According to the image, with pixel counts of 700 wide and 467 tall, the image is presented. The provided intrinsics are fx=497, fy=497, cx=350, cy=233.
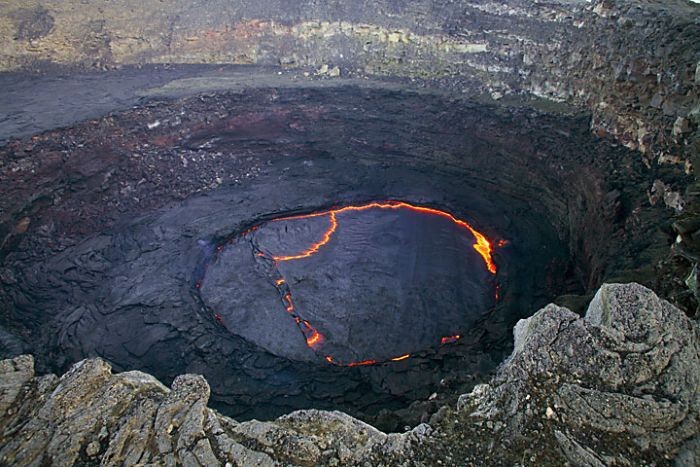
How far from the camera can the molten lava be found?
9.88 metres

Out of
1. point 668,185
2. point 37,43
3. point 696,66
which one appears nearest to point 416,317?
point 668,185

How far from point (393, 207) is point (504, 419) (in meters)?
9.54

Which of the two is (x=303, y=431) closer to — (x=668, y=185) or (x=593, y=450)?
(x=593, y=450)

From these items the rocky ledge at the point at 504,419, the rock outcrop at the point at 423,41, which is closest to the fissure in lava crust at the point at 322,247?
the rock outcrop at the point at 423,41

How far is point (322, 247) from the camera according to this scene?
496 inches

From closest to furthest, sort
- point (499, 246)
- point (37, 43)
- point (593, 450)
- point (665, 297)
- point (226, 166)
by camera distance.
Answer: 1. point (593, 450)
2. point (665, 297)
3. point (499, 246)
4. point (226, 166)
5. point (37, 43)

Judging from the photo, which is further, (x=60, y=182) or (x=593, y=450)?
(x=60, y=182)

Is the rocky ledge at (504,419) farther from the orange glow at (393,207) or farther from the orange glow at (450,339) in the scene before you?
the orange glow at (393,207)

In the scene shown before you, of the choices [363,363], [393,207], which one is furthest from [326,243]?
[363,363]

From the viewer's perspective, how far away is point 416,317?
1039cm

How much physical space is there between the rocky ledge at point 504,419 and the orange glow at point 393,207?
6.42m

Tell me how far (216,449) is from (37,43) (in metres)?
17.3

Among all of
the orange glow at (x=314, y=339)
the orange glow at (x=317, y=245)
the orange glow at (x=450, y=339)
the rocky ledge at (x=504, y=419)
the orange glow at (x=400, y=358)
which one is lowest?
the orange glow at (x=314, y=339)

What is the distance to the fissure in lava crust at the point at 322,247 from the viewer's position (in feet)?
32.3
